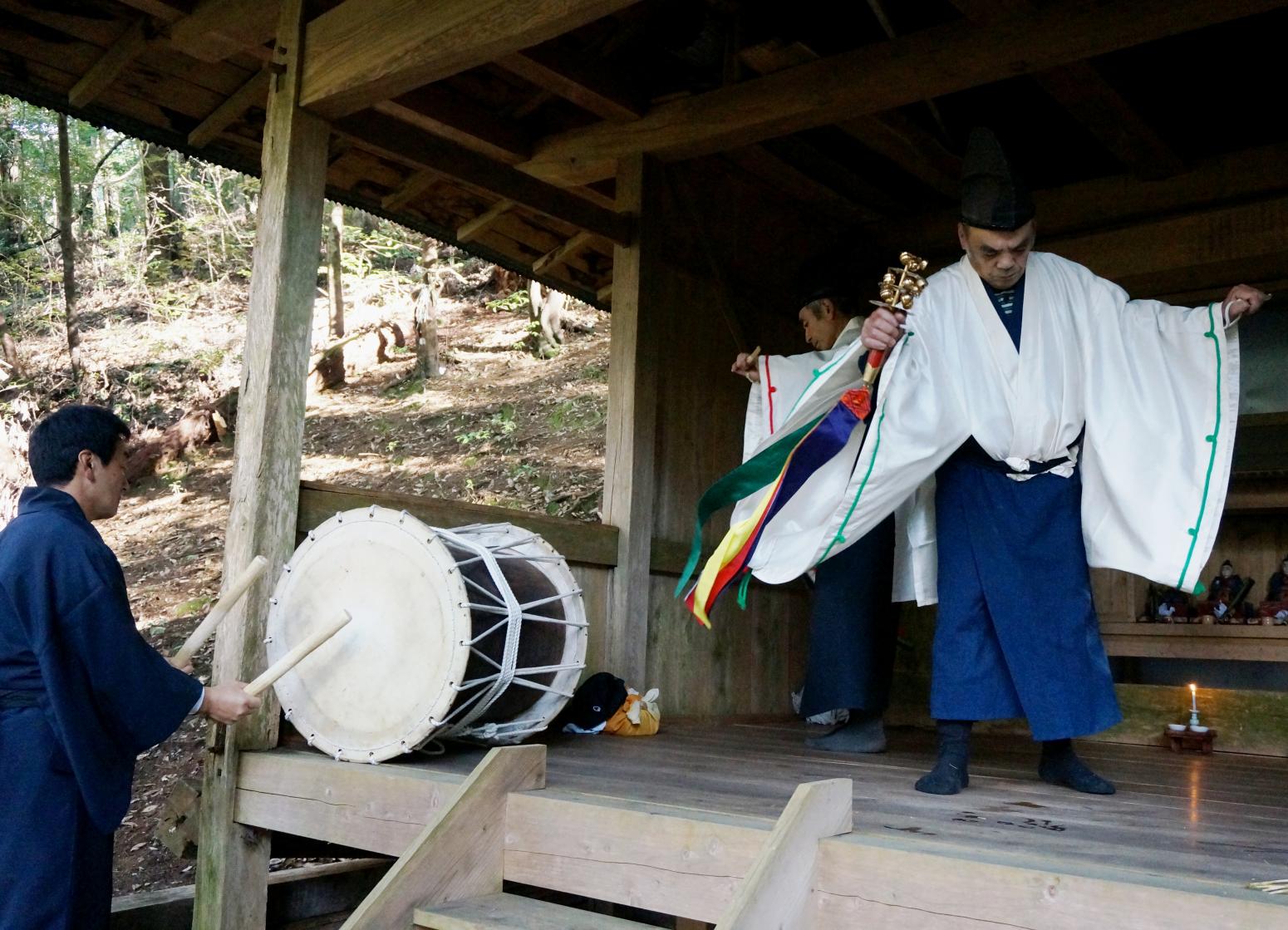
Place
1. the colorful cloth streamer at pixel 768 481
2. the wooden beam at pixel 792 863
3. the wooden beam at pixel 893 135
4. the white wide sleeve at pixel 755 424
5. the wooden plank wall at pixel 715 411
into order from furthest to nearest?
the wooden plank wall at pixel 715 411 → the white wide sleeve at pixel 755 424 → the wooden beam at pixel 893 135 → the colorful cloth streamer at pixel 768 481 → the wooden beam at pixel 792 863

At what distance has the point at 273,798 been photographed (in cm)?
286

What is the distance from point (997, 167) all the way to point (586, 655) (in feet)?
6.83

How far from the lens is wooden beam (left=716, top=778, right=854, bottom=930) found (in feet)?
5.34

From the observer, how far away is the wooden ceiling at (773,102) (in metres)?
3.00

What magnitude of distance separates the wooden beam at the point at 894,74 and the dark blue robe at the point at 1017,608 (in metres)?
0.83

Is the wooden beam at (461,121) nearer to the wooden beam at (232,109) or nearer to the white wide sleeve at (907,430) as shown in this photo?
the wooden beam at (232,109)

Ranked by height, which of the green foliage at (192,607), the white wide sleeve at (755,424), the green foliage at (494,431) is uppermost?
the green foliage at (494,431)

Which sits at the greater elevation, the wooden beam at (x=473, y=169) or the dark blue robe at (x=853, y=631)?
the wooden beam at (x=473, y=169)

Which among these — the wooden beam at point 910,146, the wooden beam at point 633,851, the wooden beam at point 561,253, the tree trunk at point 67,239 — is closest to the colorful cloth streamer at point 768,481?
the wooden beam at point 633,851

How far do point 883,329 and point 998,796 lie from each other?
3.50 feet

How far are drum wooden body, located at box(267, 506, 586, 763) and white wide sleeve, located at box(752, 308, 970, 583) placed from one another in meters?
0.91

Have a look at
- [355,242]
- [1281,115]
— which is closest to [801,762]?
[1281,115]

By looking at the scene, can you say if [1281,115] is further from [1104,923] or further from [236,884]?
[236,884]

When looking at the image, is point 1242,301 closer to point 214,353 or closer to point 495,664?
point 495,664
